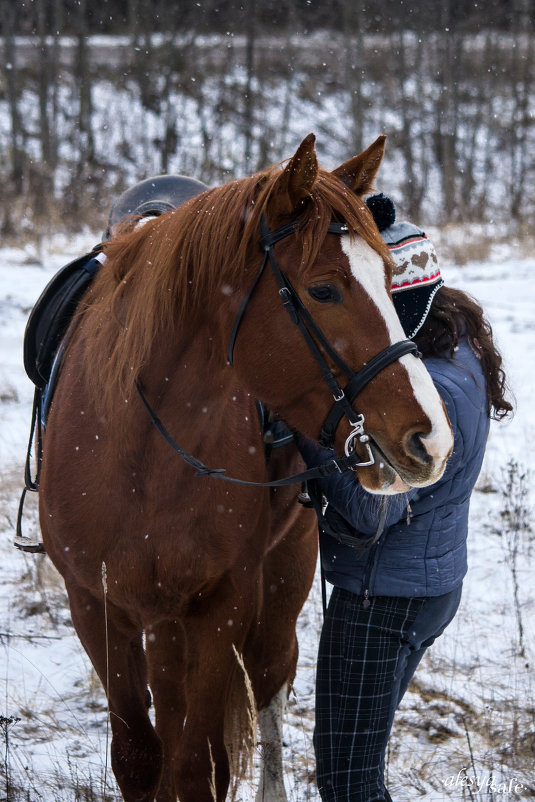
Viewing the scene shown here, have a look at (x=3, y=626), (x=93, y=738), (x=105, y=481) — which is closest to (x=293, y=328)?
(x=105, y=481)

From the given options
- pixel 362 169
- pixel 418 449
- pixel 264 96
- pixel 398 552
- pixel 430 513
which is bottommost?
pixel 398 552

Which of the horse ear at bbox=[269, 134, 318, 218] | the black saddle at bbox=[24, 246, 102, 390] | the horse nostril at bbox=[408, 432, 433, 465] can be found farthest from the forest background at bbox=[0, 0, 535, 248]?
the horse nostril at bbox=[408, 432, 433, 465]

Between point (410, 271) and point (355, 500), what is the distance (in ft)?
2.13

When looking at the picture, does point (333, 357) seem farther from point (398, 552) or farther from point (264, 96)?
point (264, 96)

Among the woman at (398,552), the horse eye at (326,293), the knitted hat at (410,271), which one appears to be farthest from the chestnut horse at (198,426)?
the woman at (398,552)

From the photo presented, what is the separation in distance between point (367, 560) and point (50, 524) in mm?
991

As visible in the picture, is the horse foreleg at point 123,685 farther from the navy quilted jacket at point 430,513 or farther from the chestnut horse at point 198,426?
the navy quilted jacket at point 430,513

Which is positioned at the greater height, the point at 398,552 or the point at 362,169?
the point at 362,169

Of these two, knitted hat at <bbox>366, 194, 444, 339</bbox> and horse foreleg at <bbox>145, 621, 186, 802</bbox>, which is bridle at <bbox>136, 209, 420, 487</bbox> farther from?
horse foreleg at <bbox>145, 621, 186, 802</bbox>

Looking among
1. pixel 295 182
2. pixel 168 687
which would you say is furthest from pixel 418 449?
pixel 168 687

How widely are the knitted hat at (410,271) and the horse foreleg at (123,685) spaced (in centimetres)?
125

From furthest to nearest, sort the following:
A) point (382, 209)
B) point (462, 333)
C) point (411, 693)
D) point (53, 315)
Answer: point (411, 693) < point (53, 315) < point (462, 333) < point (382, 209)

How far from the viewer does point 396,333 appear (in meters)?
1.81

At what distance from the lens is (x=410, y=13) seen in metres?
18.0
